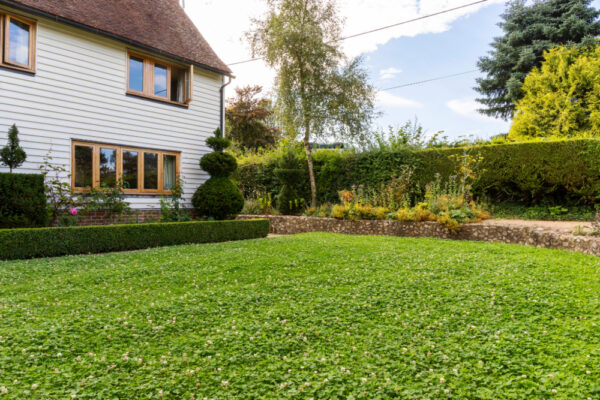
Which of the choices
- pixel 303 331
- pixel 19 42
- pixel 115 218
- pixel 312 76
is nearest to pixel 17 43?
pixel 19 42

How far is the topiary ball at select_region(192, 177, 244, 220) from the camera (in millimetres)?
9766

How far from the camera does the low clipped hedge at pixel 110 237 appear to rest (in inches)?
243

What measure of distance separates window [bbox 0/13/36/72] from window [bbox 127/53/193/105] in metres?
2.09

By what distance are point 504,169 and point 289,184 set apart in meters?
6.65

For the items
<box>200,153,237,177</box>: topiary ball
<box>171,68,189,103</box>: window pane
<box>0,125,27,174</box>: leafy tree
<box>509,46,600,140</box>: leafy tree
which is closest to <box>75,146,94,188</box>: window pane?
<box>0,125,27,174</box>: leafy tree

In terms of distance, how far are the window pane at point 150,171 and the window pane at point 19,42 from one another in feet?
10.5

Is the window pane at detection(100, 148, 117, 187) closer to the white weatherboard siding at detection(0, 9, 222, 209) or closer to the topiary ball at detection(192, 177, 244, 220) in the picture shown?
the white weatherboard siding at detection(0, 9, 222, 209)

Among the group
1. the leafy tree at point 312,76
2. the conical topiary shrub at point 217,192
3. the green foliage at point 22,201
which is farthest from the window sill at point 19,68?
the leafy tree at point 312,76

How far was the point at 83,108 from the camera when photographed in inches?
329

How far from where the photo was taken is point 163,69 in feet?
32.9

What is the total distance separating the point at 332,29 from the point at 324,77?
1.94 meters

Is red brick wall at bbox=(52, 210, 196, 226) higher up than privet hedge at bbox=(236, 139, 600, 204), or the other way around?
privet hedge at bbox=(236, 139, 600, 204)

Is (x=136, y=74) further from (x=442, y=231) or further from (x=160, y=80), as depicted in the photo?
(x=442, y=231)

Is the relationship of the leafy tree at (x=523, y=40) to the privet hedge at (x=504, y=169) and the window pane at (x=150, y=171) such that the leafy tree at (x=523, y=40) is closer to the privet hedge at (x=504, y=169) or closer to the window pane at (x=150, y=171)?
the privet hedge at (x=504, y=169)
